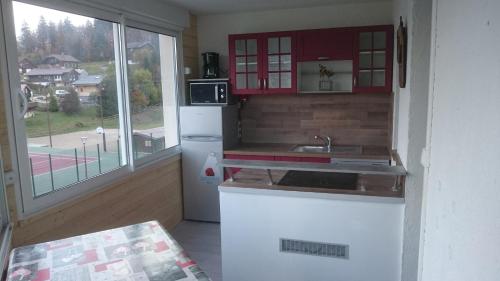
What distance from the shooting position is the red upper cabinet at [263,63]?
4.01 m

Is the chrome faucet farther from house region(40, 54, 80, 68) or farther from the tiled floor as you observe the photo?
house region(40, 54, 80, 68)

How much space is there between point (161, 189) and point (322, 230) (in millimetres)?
2076

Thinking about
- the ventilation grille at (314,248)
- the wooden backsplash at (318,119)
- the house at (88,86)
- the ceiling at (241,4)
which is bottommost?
the ventilation grille at (314,248)

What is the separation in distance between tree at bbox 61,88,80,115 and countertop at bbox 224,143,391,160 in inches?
67.0

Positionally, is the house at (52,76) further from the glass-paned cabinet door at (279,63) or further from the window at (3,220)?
the glass-paned cabinet door at (279,63)

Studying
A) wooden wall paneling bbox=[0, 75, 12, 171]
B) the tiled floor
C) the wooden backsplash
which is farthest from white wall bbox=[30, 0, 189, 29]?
the tiled floor

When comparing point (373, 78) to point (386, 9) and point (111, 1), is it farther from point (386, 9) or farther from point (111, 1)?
point (111, 1)

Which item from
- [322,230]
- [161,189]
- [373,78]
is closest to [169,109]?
[161,189]

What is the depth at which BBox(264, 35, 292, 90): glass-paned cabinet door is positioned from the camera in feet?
13.2

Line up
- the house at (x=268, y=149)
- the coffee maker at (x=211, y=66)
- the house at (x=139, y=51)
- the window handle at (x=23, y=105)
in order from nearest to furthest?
the house at (x=268, y=149) → the window handle at (x=23, y=105) → the house at (x=139, y=51) → the coffee maker at (x=211, y=66)

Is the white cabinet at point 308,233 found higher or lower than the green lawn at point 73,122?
lower

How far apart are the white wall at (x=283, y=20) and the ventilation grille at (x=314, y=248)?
Answer: 8.83 feet

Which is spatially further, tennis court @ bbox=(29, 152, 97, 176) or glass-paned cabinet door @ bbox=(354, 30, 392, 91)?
glass-paned cabinet door @ bbox=(354, 30, 392, 91)

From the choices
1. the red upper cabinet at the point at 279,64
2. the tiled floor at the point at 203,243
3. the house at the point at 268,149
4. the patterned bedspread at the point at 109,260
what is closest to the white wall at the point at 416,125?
the house at the point at 268,149
